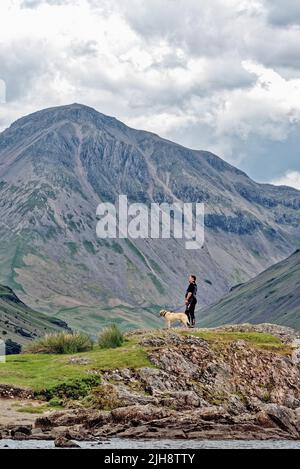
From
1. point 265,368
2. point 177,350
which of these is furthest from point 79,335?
point 265,368

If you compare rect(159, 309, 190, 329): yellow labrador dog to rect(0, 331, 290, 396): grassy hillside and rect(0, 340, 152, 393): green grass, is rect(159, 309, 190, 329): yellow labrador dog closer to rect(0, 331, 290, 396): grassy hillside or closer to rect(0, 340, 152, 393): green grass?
rect(0, 331, 290, 396): grassy hillside

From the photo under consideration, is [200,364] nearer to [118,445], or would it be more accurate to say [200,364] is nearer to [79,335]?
[79,335]

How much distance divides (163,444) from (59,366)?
54.0 feet

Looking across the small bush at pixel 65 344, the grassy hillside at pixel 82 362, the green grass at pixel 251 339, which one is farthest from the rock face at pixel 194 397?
the small bush at pixel 65 344

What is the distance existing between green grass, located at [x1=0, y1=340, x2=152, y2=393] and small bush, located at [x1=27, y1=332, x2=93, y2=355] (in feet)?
9.43

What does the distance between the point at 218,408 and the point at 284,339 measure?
18241 mm

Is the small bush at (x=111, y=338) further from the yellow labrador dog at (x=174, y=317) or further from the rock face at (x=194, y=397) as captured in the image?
the yellow labrador dog at (x=174, y=317)

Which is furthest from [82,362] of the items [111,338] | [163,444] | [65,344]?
[163,444]

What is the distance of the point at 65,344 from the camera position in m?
75.6

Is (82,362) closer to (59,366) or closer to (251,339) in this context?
(59,366)

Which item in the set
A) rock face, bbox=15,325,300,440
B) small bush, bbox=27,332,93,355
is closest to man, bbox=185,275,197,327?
rock face, bbox=15,325,300,440

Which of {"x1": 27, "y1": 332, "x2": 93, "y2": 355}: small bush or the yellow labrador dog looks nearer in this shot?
the yellow labrador dog

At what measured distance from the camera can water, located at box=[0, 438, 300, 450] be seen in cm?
4984

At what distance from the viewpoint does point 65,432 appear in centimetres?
5347
